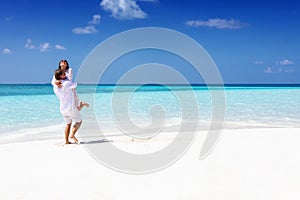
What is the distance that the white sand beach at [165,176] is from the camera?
371 centimetres

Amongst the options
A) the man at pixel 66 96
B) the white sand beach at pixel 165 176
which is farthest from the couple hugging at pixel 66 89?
the white sand beach at pixel 165 176

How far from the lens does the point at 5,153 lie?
18.5 feet

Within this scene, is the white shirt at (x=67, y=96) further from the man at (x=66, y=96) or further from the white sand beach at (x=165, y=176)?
the white sand beach at (x=165, y=176)

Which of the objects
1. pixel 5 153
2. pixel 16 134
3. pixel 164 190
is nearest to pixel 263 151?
pixel 164 190

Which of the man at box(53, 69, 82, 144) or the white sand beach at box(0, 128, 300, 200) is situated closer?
the white sand beach at box(0, 128, 300, 200)

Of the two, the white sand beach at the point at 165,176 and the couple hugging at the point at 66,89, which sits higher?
the couple hugging at the point at 66,89

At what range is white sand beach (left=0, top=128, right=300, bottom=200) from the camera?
3.71 m

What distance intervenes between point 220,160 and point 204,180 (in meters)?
1.02

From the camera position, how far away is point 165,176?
14.2 feet

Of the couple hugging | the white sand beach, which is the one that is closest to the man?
the couple hugging

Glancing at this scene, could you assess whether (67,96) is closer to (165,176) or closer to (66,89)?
(66,89)

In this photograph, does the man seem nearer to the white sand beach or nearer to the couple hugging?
the couple hugging

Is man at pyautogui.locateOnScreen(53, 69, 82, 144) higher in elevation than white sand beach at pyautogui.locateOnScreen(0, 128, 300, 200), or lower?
higher

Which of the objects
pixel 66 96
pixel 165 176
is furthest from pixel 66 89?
pixel 165 176
